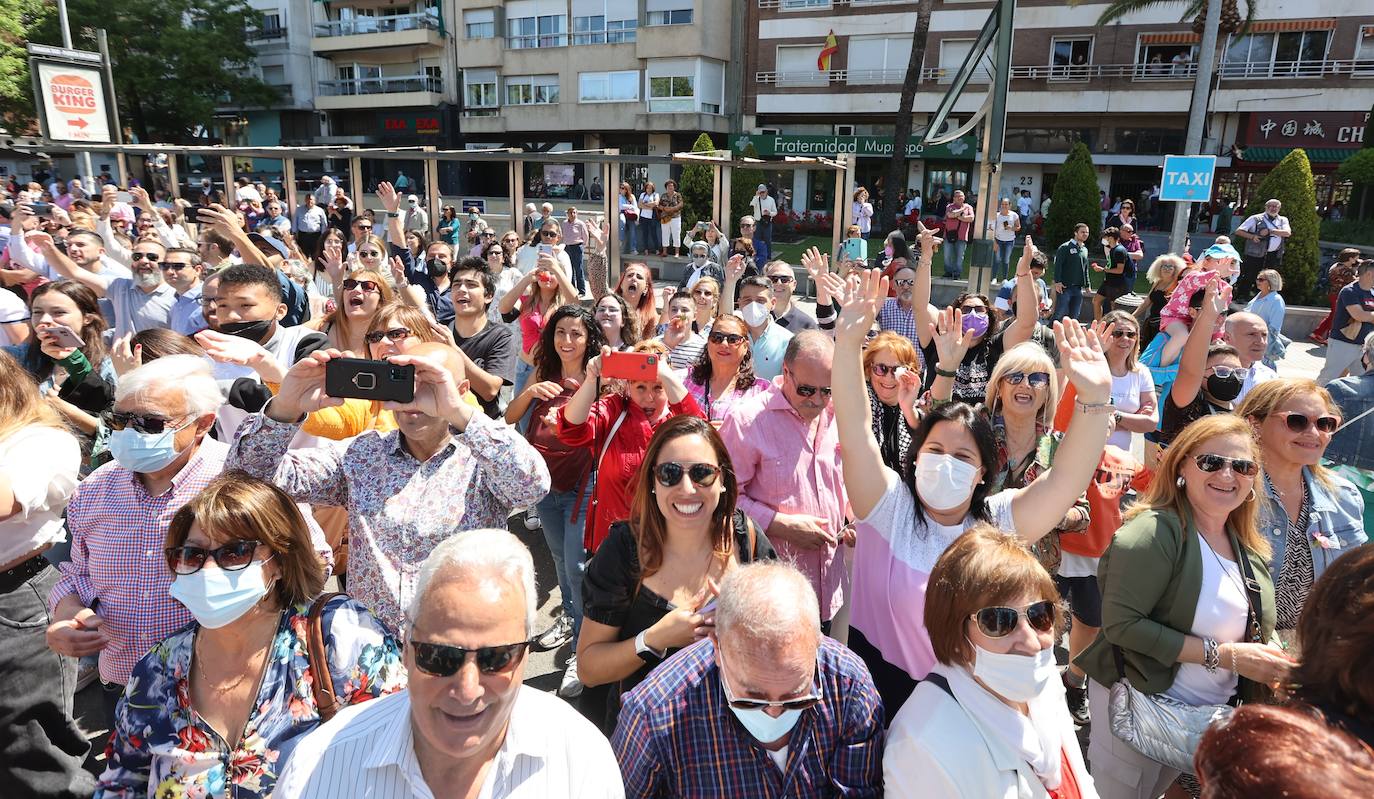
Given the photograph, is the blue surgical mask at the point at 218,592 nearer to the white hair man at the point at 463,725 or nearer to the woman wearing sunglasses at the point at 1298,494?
the white hair man at the point at 463,725

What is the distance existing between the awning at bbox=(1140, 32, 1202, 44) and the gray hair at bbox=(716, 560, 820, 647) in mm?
35955

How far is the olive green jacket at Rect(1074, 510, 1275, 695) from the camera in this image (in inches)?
102

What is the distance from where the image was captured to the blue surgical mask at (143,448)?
97.8 inches

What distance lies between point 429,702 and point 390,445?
123cm

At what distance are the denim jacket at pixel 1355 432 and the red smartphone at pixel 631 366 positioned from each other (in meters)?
3.14

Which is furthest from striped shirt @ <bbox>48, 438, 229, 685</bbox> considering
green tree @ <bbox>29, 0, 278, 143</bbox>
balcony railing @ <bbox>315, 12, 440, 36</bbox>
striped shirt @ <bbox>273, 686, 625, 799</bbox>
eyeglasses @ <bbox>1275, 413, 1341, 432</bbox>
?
green tree @ <bbox>29, 0, 278, 143</bbox>

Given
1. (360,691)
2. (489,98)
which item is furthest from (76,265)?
(489,98)

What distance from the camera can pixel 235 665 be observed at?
2154mm

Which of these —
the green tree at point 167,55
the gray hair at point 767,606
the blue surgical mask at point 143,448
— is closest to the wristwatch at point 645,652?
the gray hair at point 767,606

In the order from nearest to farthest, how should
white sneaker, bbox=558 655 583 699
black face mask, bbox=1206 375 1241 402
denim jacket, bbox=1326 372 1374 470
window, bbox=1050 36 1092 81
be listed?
denim jacket, bbox=1326 372 1374 470
white sneaker, bbox=558 655 583 699
black face mask, bbox=1206 375 1241 402
window, bbox=1050 36 1092 81

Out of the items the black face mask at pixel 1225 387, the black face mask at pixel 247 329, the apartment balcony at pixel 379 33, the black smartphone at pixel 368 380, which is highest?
the apartment balcony at pixel 379 33

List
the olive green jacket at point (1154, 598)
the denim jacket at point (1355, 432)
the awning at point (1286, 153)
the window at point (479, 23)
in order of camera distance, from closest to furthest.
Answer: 1. the olive green jacket at point (1154, 598)
2. the denim jacket at point (1355, 432)
3. the awning at point (1286, 153)
4. the window at point (479, 23)

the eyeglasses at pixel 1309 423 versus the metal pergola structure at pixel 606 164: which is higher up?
the metal pergola structure at pixel 606 164

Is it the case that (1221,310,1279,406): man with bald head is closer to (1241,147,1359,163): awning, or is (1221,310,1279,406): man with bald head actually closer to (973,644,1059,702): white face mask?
(973,644,1059,702): white face mask
